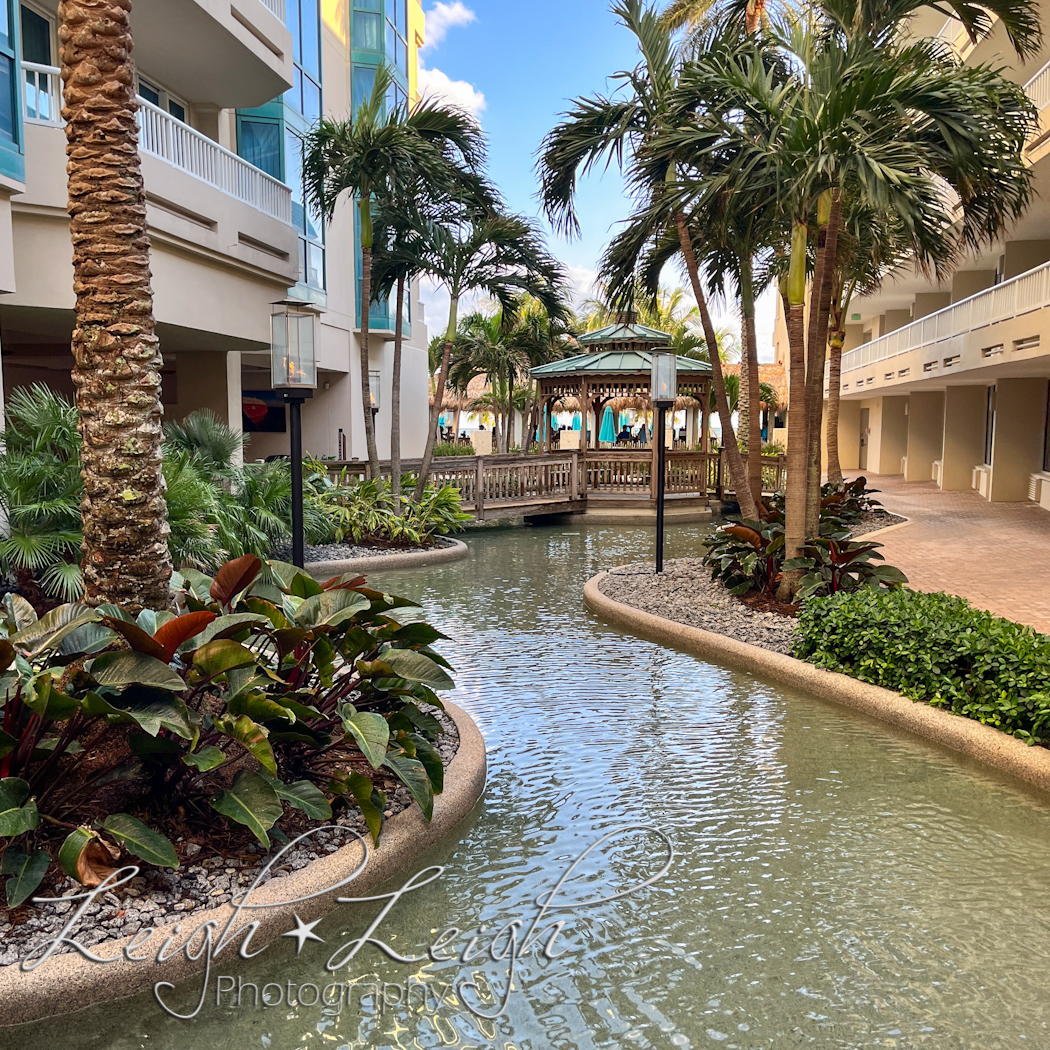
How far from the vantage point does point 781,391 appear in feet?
143

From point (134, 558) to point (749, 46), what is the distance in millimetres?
8166

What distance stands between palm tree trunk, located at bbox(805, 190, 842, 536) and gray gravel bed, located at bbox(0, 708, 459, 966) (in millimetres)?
6552

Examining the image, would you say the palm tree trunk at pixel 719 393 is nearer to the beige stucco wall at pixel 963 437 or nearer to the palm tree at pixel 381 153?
the palm tree at pixel 381 153

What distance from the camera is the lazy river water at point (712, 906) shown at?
299 centimetres

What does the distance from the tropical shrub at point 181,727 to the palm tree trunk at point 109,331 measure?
39 centimetres

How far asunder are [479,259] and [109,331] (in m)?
12.2

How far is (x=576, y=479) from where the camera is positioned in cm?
2009

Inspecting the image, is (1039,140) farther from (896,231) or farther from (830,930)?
(830,930)

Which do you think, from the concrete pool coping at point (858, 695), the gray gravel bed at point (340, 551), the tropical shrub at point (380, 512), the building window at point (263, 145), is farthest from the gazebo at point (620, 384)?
the concrete pool coping at point (858, 695)

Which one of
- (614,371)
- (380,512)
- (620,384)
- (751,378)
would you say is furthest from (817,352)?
(620,384)

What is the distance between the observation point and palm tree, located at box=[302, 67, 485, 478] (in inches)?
551

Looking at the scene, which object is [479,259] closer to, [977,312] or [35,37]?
[35,37]

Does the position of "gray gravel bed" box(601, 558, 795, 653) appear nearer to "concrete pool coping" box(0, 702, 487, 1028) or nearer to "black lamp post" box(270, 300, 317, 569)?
"black lamp post" box(270, 300, 317, 569)

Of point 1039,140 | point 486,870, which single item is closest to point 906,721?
point 486,870
